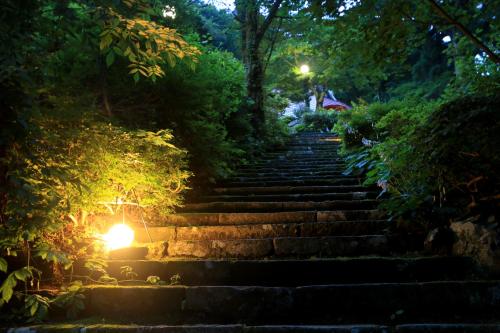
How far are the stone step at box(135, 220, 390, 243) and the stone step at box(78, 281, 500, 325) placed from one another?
1322 mm

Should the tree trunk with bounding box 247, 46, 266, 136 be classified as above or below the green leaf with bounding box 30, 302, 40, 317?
above

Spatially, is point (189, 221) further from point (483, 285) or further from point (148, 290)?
point (483, 285)

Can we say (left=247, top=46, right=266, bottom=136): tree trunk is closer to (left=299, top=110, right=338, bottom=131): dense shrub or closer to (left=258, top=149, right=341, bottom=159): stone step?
(left=258, top=149, right=341, bottom=159): stone step

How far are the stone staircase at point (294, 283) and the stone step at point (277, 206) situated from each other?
156 millimetres

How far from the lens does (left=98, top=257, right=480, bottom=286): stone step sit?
3.20 metres

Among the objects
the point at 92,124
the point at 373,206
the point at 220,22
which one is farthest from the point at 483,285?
the point at 220,22

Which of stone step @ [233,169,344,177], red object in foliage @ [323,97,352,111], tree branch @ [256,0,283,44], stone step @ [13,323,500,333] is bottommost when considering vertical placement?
stone step @ [13,323,500,333]

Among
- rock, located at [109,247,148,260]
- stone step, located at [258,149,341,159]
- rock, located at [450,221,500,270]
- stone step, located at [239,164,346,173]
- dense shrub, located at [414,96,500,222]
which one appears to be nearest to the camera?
rock, located at [450,221,500,270]

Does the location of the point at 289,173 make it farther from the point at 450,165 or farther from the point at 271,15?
the point at 271,15

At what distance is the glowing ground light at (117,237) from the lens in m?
3.68

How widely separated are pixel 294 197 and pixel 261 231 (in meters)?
1.59

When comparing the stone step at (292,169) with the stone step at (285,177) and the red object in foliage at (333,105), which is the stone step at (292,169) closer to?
the stone step at (285,177)

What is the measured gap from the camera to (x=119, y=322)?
278cm

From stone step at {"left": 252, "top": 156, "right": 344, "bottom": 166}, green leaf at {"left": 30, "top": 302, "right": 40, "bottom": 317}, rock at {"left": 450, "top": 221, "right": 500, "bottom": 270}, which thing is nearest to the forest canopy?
green leaf at {"left": 30, "top": 302, "right": 40, "bottom": 317}
